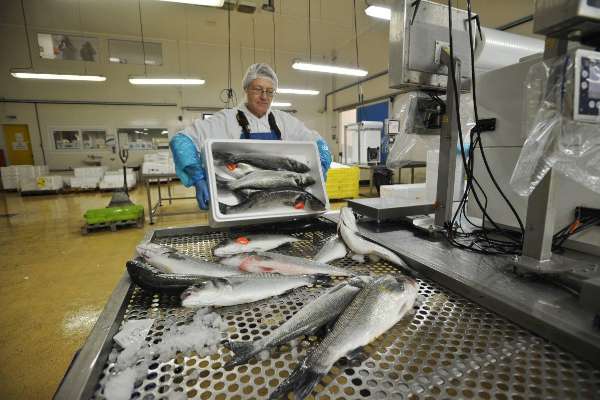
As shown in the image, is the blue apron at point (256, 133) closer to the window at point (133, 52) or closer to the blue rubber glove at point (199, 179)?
the blue rubber glove at point (199, 179)

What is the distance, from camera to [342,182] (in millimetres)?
6688

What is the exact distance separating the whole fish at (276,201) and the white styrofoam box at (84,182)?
33.2ft

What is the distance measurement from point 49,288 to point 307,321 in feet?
10.9

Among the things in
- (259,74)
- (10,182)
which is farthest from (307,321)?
(10,182)

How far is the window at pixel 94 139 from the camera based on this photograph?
10.5m

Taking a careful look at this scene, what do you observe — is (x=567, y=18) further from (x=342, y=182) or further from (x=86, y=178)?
(x=86, y=178)

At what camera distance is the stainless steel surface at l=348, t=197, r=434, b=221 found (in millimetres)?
1460

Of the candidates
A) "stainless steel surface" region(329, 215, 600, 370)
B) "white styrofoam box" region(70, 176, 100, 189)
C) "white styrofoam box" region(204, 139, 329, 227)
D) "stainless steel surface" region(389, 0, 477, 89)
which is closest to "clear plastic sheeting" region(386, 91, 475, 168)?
"stainless steel surface" region(389, 0, 477, 89)

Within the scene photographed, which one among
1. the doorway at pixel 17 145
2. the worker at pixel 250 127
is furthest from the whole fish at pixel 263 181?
the doorway at pixel 17 145

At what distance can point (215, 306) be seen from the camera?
2.85 feet

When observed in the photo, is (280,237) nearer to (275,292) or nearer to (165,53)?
(275,292)

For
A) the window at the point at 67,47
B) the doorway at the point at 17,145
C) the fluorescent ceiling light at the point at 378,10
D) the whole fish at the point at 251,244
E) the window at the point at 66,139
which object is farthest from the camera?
the window at the point at 66,139

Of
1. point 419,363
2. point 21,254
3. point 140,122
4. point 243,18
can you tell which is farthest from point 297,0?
point 419,363

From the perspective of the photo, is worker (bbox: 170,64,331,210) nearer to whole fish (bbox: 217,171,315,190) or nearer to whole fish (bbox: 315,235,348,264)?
whole fish (bbox: 217,171,315,190)
